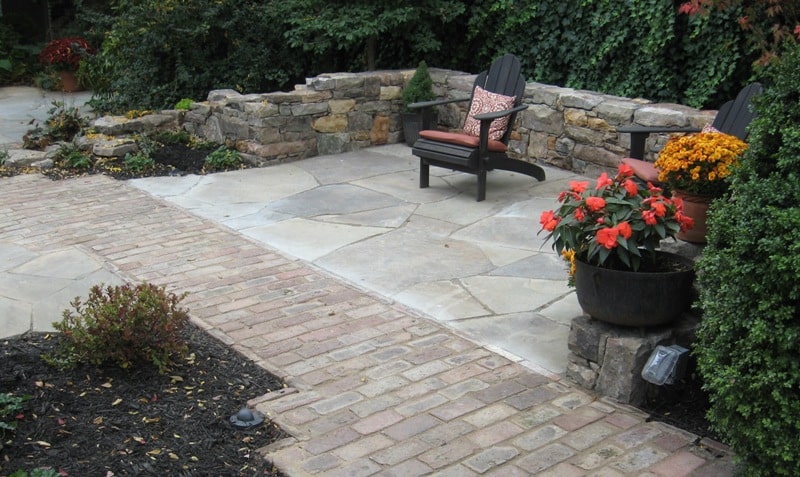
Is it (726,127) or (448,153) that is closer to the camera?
(726,127)

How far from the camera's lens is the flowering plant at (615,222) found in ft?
10.7

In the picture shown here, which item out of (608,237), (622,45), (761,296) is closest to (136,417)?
(608,237)

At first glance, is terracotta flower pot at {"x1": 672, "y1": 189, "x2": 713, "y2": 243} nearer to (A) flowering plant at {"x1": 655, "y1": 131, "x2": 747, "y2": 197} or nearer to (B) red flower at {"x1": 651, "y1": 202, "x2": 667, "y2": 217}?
(A) flowering plant at {"x1": 655, "y1": 131, "x2": 747, "y2": 197}

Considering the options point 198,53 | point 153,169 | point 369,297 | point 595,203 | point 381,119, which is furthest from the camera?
point 198,53

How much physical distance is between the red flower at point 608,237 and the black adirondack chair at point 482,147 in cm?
283

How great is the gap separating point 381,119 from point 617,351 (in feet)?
16.4

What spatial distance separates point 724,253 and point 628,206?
1.99 feet

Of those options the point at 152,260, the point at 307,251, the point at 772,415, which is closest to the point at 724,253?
the point at 772,415

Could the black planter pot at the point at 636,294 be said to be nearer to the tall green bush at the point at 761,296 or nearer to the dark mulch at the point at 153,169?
the tall green bush at the point at 761,296

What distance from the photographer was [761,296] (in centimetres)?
265

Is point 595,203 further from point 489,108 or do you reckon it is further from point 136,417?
point 489,108

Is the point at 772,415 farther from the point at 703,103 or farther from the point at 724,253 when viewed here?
the point at 703,103

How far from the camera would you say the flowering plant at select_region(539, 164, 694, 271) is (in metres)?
3.26

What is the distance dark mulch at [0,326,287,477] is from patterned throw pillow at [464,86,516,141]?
3.30m
